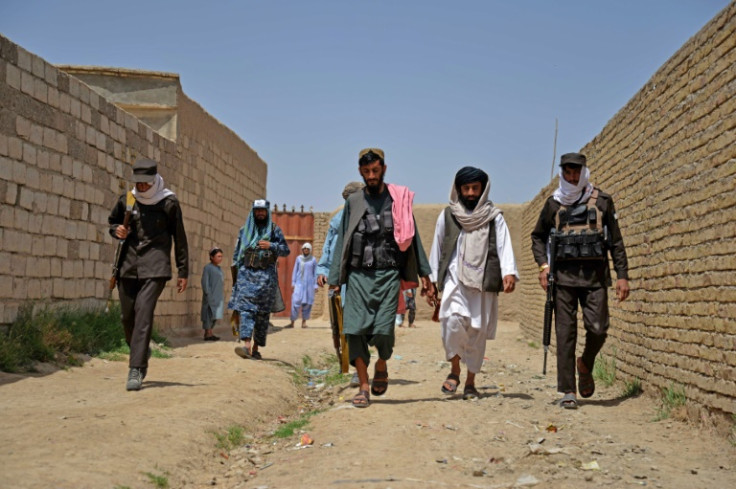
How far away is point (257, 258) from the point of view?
871 centimetres

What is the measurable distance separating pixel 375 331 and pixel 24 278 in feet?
11.9

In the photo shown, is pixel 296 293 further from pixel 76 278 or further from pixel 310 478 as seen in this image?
pixel 310 478

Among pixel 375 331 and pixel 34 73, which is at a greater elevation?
pixel 34 73

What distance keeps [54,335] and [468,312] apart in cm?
372

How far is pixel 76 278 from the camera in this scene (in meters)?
→ 8.30

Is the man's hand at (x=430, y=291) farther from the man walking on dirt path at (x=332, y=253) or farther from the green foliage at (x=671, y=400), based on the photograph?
the green foliage at (x=671, y=400)

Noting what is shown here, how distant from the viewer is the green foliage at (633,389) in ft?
20.4

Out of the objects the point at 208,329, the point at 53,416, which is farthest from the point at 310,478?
the point at 208,329

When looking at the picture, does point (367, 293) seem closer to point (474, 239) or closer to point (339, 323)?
point (474, 239)

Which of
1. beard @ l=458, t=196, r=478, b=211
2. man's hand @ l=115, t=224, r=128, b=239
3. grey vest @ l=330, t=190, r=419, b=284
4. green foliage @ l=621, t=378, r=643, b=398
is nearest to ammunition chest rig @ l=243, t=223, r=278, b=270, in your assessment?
man's hand @ l=115, t=224, r=128, b=239

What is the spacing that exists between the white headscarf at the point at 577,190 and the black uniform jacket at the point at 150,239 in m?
2.89

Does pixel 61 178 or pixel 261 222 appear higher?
pixel 61 178

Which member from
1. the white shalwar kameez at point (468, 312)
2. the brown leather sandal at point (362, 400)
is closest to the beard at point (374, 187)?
the white shalwar kameez at point (468, 312)

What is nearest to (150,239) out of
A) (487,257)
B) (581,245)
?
(487,257)
